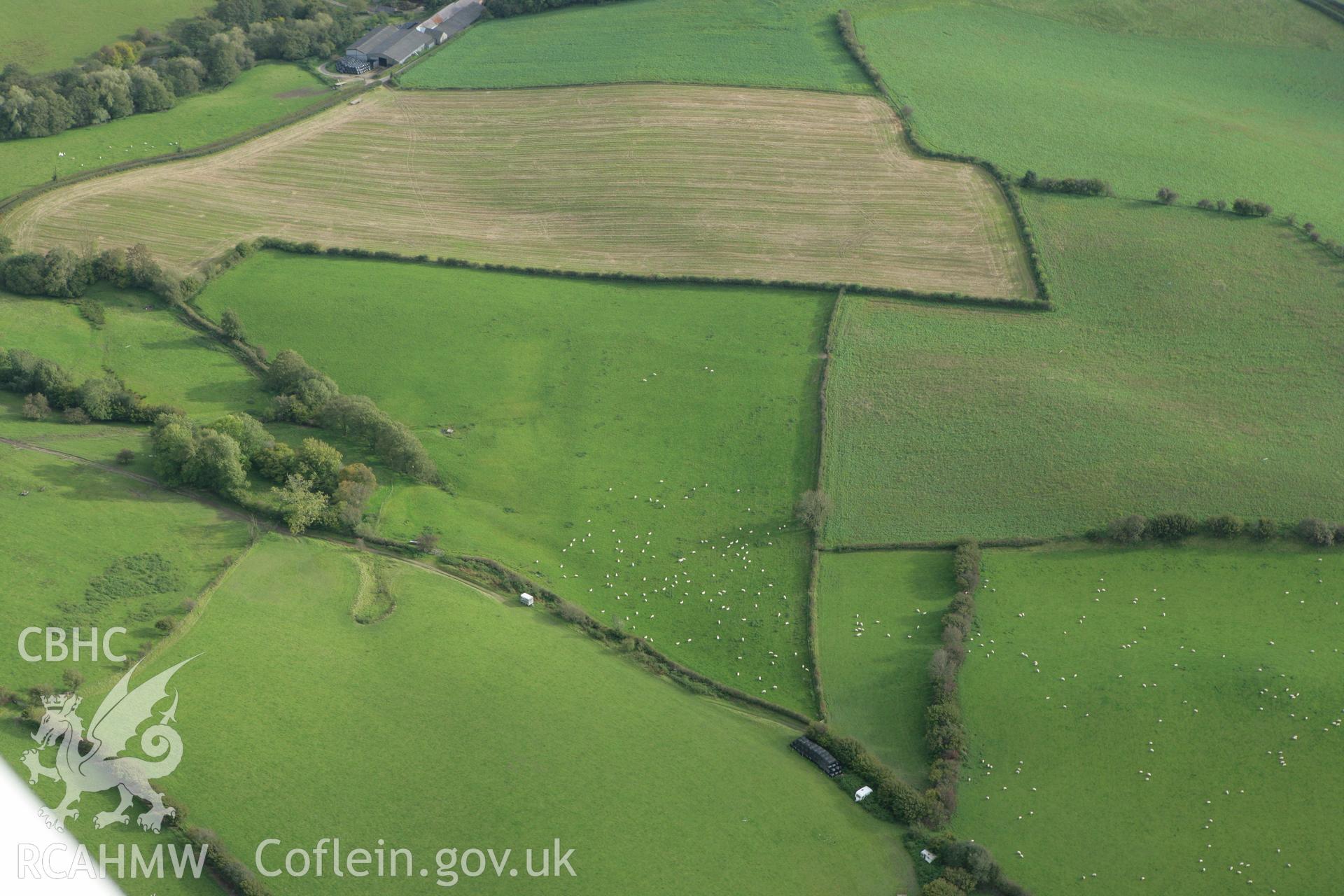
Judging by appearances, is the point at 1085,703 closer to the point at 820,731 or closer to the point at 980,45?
the point at 820,731

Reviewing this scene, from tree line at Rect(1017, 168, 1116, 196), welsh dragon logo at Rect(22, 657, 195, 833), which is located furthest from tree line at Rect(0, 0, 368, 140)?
tree line at Rect(1017, 168, 1116, 196)

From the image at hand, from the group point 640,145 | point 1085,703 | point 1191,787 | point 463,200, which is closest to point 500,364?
point 463,200

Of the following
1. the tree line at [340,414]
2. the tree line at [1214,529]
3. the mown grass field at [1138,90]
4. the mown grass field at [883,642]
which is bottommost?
the mown grass field at [883,642]

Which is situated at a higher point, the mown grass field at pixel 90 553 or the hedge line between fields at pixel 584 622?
the mown grass field at pixel 90 553

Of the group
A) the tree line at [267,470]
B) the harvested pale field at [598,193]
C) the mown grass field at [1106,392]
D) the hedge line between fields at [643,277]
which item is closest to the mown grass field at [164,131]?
the harvested pale field at [598,193]

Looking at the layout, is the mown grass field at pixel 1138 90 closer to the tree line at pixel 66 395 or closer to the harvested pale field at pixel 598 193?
the harvested pale field at pixel 598 193

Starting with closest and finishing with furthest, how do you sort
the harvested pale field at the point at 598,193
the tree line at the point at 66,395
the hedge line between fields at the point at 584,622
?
the hedge line between fields at the point at 584,622 → the tree line at the point at 66,395 → the harvested pale field at the point at 598,193
